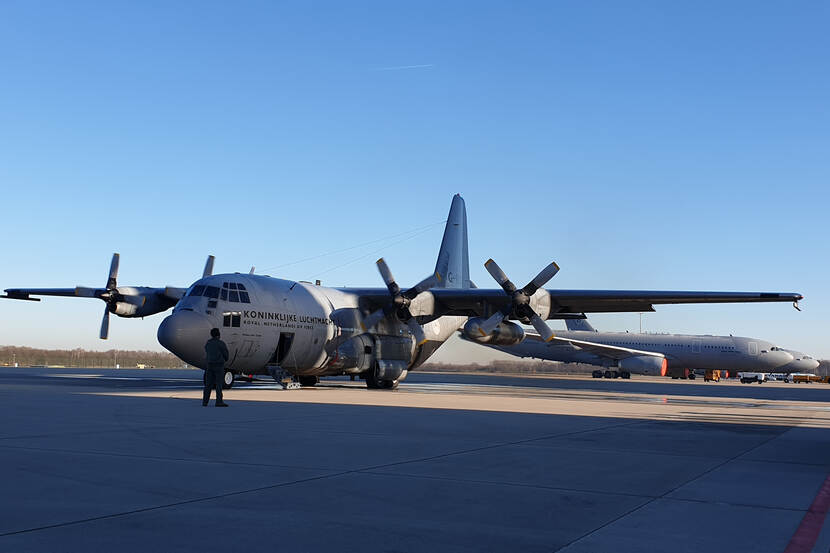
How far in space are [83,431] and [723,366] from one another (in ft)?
204

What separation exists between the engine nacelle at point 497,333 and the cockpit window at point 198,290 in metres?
10.2

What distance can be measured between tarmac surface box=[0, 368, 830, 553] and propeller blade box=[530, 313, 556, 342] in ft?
48.8

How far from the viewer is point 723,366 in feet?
212

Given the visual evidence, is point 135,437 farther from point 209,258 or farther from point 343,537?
point 209,258

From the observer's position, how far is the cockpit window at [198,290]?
24.5m

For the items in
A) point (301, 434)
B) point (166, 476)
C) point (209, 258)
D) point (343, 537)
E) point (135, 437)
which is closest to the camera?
point (343, 537)

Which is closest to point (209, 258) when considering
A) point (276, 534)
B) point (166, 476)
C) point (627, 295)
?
point (627, 295)

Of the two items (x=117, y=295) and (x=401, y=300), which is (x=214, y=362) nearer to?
(x=401, y=300)

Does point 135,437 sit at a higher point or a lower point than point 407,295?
lower

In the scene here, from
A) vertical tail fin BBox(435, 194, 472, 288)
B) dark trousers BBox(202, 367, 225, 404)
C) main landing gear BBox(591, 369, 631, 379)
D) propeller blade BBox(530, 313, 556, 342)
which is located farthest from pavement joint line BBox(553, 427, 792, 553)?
main landing gear BBox(591, 369, 631, 379)

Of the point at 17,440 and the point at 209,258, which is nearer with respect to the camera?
the point at 17,440

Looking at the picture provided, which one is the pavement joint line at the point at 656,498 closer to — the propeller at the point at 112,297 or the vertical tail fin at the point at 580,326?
the propeller at the point at 112,297

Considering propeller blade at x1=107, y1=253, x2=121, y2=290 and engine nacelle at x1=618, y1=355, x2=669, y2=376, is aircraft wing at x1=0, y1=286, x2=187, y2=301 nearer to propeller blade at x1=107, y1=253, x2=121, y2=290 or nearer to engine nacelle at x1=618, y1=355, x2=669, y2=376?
propeller blade at x1=107, y1=253, x2=121, y2=290

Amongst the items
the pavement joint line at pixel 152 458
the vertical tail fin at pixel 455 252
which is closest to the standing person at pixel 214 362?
the pavement joint line at pixel 152 458
